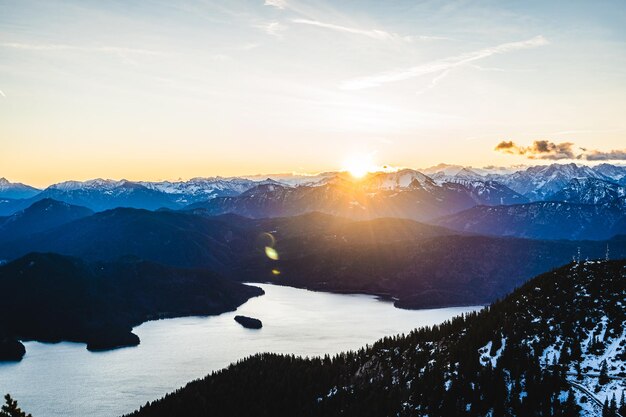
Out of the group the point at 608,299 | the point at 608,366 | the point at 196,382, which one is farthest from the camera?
the point at 196,382

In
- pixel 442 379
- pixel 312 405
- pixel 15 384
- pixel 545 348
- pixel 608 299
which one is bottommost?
pixel 15 384

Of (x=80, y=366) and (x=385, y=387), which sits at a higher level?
(x=385, y=387)

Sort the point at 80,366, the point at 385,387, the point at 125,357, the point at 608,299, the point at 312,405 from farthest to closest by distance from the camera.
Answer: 1. the point at 125,357
2. the point at 80,366
3. the point at 312,405
4. the point at 385,387
5. the point at 608,299

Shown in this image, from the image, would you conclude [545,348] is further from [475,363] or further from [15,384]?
[15,384]

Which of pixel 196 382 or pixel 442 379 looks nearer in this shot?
pixel 442 379

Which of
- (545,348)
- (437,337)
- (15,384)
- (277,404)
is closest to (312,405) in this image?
(277,404)

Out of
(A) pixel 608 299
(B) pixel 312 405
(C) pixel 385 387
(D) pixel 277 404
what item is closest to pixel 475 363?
(C) pixel 385 387
